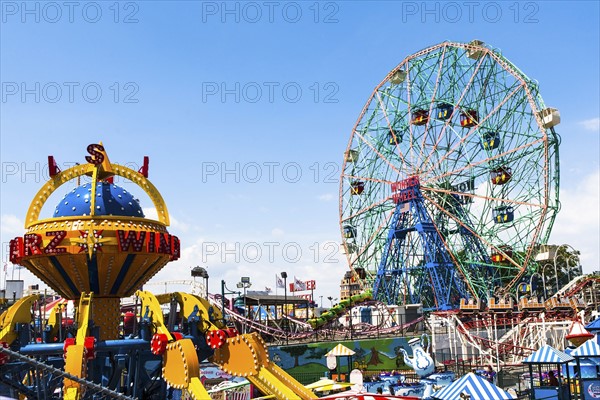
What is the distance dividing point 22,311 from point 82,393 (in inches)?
102

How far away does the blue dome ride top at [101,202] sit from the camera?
46.4 feet

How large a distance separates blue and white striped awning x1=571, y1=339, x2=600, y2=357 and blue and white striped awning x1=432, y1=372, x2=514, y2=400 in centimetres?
728

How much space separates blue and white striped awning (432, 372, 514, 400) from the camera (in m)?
12.8

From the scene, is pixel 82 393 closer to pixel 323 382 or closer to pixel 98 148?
pixel 98 148

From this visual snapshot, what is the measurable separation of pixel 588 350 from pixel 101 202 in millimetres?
14710

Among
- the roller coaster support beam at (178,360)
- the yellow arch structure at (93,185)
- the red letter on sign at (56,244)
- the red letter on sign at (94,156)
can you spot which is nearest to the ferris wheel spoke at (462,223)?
the yellow arch structure at (93,185)

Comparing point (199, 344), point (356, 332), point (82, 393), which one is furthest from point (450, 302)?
point (82, 393)

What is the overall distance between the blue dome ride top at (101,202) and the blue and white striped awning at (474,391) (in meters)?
7.95

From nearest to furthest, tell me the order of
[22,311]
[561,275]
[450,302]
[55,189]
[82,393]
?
[82,393] → [22,311] → [55,189] → [450,302] → [561,275]

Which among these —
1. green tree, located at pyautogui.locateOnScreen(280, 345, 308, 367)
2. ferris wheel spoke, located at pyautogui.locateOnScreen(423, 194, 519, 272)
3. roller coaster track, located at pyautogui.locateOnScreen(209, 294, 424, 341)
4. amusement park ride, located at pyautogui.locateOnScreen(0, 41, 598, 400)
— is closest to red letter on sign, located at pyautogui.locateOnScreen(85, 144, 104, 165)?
amusement park ride, located at pyautogui.locateOnScreen(0, 41, 598, 400)

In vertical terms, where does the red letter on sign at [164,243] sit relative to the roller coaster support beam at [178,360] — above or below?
above

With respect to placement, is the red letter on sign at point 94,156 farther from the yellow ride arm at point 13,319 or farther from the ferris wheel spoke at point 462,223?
the ferris wheel spoke at point 462,223

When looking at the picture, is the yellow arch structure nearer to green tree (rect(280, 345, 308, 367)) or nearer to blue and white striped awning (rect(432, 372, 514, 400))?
blue and white striped awning (rect(432, 372, 514, 400))

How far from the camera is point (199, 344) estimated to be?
14820mm
